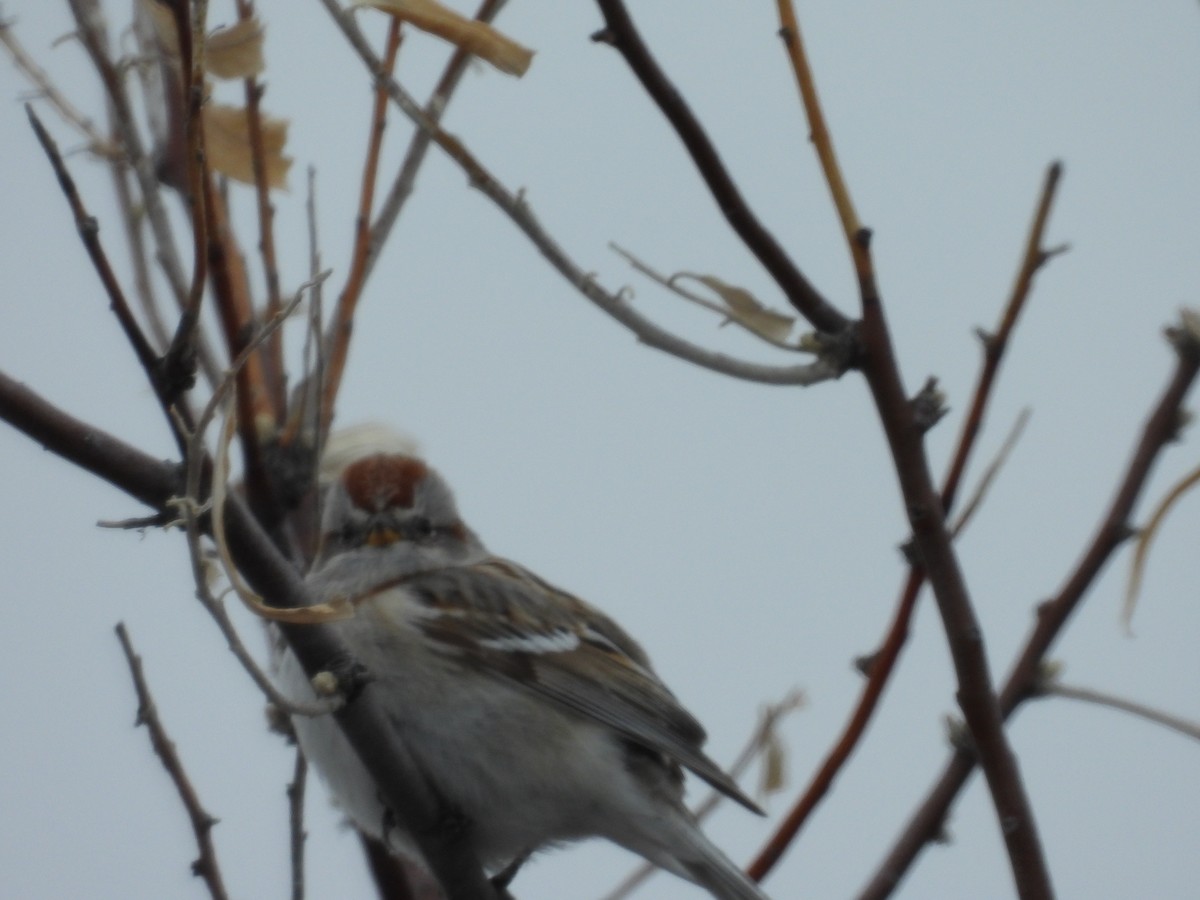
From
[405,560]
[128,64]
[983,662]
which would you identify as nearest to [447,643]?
[405,560]

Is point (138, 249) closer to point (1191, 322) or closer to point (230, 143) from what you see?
point (230, 143)

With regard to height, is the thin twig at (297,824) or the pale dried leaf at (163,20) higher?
the pale dried leaf at (163,20)

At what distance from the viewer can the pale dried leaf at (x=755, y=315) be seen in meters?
1.95

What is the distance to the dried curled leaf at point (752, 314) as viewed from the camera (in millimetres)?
1953

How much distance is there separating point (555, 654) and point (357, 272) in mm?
1040

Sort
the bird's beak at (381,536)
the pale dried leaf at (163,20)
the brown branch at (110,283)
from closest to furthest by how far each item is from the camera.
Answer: the brown branch at (110,283)
the pale dried leaf at (163,20)
the bird's beak at (381,536)

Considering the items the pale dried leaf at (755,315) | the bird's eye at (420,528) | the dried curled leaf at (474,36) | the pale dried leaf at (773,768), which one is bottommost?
the pale dried leaf at (773,768)

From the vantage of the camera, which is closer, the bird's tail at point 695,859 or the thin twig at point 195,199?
the thin twig at point 195,199

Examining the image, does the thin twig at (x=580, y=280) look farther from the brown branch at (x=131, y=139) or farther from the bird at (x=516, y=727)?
the bird at (x=516, y=727)

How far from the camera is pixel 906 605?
2.25 meters

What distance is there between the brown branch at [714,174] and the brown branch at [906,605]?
0.27 meters

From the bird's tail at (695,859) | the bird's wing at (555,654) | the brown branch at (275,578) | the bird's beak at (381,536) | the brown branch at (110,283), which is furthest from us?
the bird's beak at (381,536)

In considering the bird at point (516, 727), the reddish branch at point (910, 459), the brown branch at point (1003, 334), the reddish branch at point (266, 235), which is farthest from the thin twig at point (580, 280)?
the bird at point (516, 727)

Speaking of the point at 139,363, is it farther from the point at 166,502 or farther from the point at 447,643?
the point at 447,643
